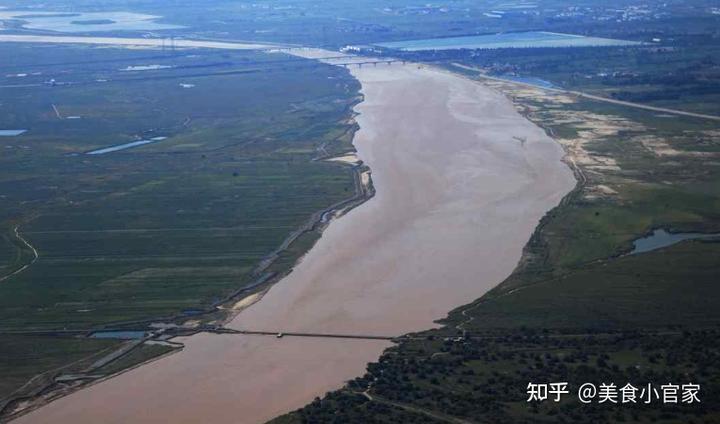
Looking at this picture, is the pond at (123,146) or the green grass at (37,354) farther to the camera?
the pond at (123,146)

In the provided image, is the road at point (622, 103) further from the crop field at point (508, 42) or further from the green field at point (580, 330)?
the crop field at point (508, 42)

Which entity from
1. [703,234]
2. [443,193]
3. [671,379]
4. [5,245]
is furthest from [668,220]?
[5,245]

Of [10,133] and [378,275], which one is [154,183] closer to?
[378,275]

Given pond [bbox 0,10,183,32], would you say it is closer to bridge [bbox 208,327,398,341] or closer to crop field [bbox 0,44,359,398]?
crop field [bbox 0,44,359,398]

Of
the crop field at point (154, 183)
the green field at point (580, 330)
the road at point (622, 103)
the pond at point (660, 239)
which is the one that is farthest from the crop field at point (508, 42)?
the pond at point (660, 239)

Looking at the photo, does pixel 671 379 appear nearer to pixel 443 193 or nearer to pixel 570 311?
pixel 570 311

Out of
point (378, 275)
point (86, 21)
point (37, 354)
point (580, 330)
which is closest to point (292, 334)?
point (378, 275)

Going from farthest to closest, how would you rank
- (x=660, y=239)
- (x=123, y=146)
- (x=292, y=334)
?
(x=123, y=146)
(x=660, y=239)
(x=292, y=334)

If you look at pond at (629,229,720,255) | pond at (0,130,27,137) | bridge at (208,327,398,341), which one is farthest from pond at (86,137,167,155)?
pond at (629,229,720,255)
